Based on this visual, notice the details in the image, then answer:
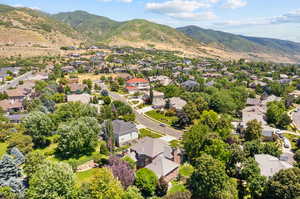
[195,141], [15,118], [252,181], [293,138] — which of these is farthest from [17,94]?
[293,138]

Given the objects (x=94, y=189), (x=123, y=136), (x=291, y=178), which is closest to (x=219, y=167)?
(x=291, y=178)

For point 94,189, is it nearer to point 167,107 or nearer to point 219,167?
point 219,167

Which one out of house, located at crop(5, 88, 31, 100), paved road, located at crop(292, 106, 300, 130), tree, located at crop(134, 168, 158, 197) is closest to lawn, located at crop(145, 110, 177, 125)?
tree, located at crop(134, 168, 158, 197)

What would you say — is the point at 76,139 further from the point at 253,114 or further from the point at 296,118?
A: the point at 296,118

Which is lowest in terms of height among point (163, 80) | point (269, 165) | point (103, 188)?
point (269, 165)

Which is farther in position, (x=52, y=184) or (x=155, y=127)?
(x=155, y=127)
